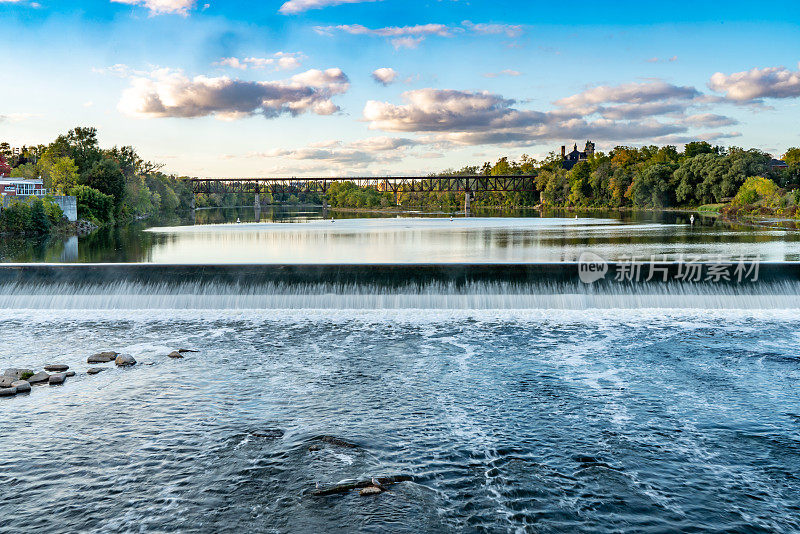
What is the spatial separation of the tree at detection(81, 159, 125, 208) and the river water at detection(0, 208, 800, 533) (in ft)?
198

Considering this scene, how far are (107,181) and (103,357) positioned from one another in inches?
2643

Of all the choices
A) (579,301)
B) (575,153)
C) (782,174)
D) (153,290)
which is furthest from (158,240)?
(575,153)

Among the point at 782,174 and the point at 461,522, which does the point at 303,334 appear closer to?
the point at 461,522

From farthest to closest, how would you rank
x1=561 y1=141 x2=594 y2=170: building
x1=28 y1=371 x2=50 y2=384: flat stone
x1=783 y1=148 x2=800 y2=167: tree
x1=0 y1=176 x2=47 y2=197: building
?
x1=561 y1=141 x2=594 y2=170: building, x1=783 y1=148 x2=800 y2=167: tree, x1=0 y1=176 x2=47 y2=197: building, x1=28 y1=371 x2=50 y2=384: flat stone

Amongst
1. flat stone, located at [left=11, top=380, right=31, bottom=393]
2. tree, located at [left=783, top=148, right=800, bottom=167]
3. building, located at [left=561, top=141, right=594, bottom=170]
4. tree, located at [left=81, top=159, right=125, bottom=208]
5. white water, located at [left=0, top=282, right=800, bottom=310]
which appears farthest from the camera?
building, located at [left=561, top=141, right=594, bottom=170]

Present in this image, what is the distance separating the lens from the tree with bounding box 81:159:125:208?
73438 mm

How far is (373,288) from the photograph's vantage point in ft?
63.6

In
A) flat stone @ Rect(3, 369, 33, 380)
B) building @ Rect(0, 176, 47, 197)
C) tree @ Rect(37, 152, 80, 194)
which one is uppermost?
tree @ Rect(37, 152, 80, 194)

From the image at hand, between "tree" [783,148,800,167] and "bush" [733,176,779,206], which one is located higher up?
"tree" [783,148,800,167]

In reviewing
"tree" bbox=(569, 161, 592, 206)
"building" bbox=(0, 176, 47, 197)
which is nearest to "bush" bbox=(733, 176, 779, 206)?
"tree" bbox=(569, 161, 592, 206)

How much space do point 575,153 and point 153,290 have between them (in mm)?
168082

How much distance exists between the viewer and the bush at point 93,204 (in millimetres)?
63969

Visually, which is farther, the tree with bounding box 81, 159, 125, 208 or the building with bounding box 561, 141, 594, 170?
the building with bounding box 561, 141, 594, 170

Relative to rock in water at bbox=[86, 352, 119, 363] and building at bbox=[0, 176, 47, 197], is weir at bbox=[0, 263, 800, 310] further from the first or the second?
building at bbox=[0, 176, 47, 197]
